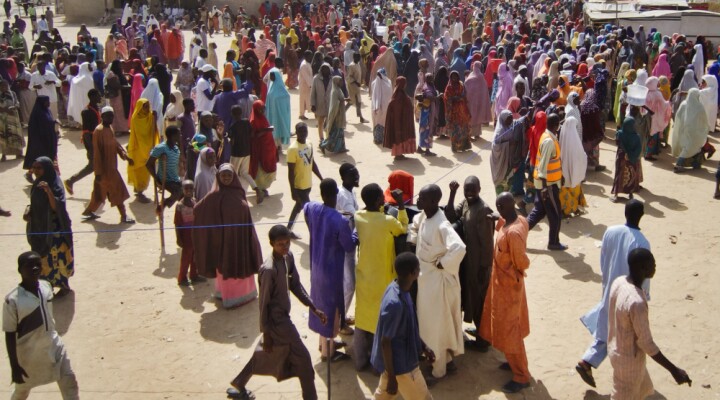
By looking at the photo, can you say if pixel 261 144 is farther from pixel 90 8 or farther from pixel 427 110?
pixel 90 8

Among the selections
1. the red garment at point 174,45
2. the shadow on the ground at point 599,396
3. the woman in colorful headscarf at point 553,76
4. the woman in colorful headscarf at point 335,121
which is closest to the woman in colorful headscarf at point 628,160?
the woman in colorful headscarf at point 553,76

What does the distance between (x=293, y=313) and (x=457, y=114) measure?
6.42m

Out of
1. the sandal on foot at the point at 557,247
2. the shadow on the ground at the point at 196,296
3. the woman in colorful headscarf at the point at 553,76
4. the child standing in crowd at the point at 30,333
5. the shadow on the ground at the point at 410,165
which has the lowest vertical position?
the shadow on the ground at the point at 196,296

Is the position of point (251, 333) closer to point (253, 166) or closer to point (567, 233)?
point (253, 166)

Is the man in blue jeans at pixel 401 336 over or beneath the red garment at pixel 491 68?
beneath

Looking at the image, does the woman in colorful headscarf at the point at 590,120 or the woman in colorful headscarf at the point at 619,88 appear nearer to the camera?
the woman in colorful headscarf at the point at 590,120

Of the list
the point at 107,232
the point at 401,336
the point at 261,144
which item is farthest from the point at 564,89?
the point at 401,336

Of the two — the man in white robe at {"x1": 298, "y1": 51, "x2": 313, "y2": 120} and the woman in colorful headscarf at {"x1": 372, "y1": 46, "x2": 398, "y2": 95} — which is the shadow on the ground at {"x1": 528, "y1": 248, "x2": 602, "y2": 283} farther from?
the woman in colorful headscarf at {"x1": 372, "y1": 46, "x2": 398, "y2": 95}

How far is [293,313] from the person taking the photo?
272 inches

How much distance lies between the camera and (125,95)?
1380cm

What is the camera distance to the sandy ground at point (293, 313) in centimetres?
572

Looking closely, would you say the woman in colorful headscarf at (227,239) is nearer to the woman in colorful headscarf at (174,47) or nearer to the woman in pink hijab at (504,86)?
the woman in pink hijab at (504,86)

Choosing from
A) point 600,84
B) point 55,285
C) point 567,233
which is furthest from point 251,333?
point 600,84

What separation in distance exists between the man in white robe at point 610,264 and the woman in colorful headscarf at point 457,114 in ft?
22.9
